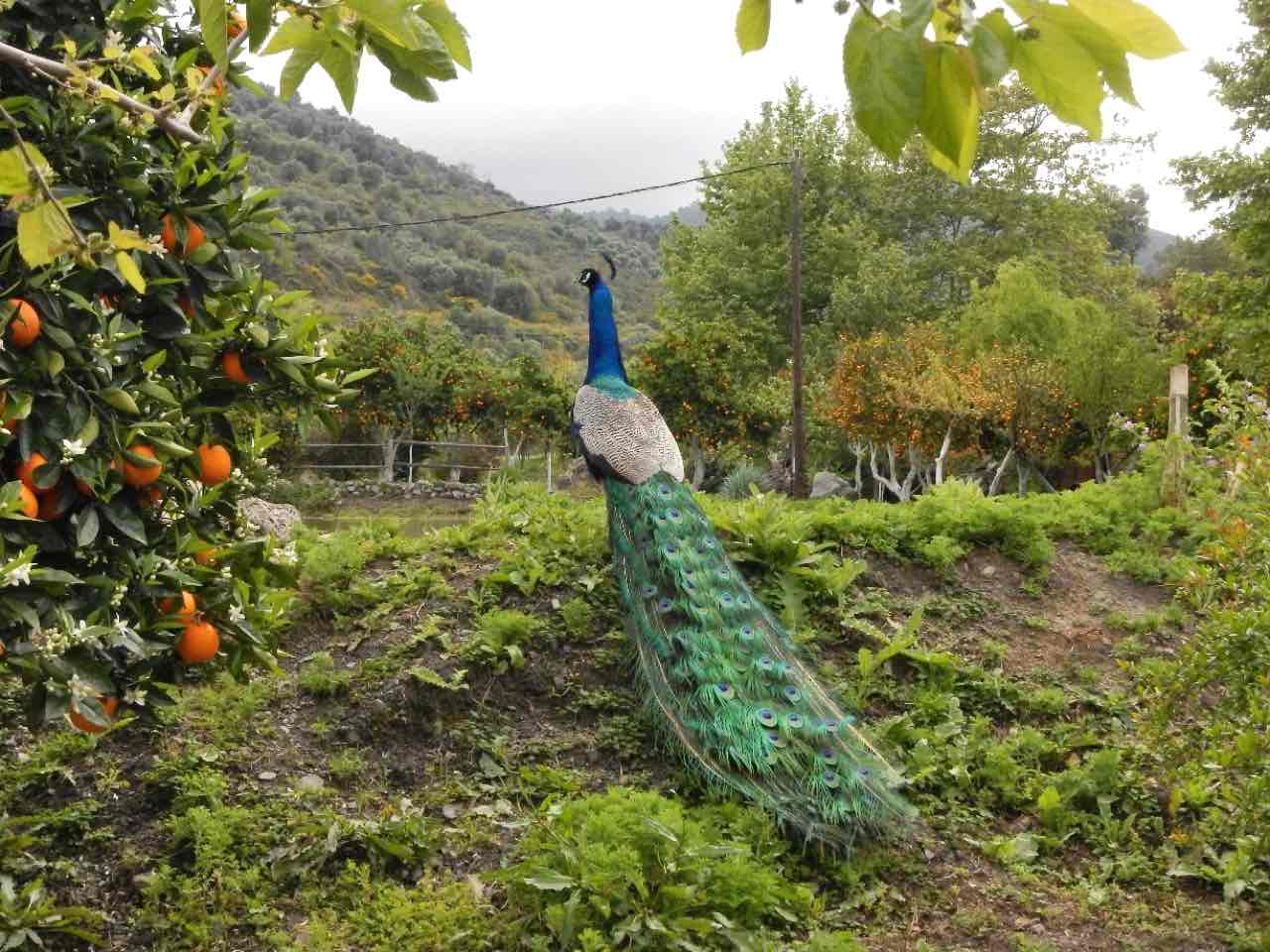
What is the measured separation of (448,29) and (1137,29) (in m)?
0.73

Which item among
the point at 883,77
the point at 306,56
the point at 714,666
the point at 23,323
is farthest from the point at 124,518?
the point at 714,666

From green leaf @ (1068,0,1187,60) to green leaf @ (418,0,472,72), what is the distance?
689 millimetres

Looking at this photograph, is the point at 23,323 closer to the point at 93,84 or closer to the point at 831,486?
the point at 93,84

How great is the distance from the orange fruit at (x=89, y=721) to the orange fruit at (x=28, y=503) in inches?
17.2

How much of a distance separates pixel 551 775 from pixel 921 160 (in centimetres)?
2504

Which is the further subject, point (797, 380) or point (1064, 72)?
point (797, 380)

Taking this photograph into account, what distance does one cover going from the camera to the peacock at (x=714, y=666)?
4281 millimetres

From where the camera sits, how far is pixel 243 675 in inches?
124

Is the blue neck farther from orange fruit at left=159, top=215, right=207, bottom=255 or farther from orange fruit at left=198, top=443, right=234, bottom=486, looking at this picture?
orange fruit at left=159, top=215, right=207, bottom=255

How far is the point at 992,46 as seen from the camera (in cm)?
94

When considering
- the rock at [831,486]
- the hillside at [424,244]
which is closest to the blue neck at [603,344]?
the rock at [831,486]

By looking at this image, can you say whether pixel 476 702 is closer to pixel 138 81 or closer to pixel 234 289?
pixel 234 289

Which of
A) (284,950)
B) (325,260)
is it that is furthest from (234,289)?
(325,260)

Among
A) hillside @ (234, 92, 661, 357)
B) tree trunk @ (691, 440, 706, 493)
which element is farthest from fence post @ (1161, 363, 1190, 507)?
hillside @ (234, 92, 661, 357)
